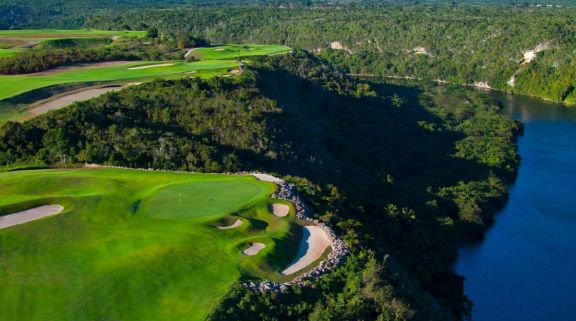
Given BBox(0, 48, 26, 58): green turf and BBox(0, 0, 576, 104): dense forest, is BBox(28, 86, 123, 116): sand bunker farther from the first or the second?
BBox(0, 0, 576, 104): dense forest

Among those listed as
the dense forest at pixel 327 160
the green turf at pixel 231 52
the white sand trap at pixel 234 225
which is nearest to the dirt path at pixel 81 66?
the green turf at pixel 231 52

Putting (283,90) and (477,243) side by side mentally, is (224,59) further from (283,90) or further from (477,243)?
(477,243)

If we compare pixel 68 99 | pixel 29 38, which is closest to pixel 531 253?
pixel 68 99

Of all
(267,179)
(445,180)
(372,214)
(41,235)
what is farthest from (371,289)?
(445,180)

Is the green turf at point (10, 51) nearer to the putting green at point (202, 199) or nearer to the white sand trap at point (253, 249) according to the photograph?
the putting green at point (202, 199)

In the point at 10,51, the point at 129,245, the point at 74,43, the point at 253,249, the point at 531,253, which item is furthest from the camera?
the point at 74,43

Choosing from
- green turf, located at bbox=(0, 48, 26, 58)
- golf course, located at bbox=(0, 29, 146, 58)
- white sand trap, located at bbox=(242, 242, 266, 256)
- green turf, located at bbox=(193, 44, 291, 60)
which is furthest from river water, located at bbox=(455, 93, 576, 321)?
golf course, located at bbox=(0, 29, 146, 58)

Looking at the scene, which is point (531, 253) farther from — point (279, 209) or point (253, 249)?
point (253, 249)
